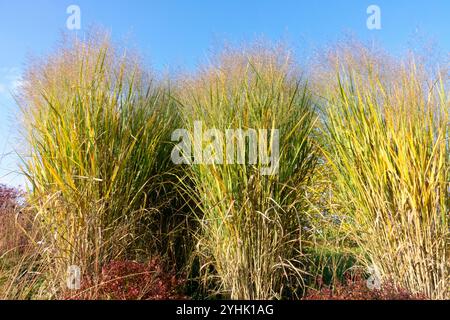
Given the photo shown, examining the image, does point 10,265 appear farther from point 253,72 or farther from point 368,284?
point 368,284

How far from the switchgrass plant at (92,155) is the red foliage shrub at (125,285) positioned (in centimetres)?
12

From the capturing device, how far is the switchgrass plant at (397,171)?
246 centimetres

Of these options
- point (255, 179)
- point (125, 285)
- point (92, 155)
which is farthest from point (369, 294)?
point (92, 155)

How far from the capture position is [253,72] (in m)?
3.16

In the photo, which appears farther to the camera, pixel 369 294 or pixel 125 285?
pixel 125 285

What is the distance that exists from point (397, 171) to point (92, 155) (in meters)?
1.93

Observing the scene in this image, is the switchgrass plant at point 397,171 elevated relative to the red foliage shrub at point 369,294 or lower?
elevated

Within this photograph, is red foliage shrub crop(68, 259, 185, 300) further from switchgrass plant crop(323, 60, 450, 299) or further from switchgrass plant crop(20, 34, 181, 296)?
switchgrass plant crop(323, 60, 450, 299)

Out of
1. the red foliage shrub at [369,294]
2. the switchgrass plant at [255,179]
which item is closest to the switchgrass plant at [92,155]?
the switchgrass plant at [255,179]

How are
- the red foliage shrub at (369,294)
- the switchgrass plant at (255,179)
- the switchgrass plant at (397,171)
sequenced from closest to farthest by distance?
the red foliage shrub at (369,294) → the switchgrass plant at (397,171) → the switchgrass plant at (255,179)

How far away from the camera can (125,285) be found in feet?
8.66

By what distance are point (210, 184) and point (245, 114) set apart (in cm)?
53

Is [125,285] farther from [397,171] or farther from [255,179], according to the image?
[397,171]

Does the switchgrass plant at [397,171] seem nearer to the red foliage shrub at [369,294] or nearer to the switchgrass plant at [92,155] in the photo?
the red foliage shrub at [369,294]
